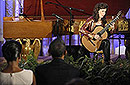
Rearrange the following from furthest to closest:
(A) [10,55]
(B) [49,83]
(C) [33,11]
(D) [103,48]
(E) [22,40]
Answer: (C) [33,11]
(E) [22,40]
(D) [103,48]
(A) [10,55]
(B) [49,83]

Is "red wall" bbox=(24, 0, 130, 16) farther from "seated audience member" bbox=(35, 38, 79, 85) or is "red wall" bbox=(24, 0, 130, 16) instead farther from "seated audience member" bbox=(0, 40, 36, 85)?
"seated audience member" bbox=(35, 38, 79, 85)

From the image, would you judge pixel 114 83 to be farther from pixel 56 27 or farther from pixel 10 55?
pixel 56 27

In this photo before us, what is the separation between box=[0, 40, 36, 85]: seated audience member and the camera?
2.19 m

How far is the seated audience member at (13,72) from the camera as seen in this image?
86.4 inches

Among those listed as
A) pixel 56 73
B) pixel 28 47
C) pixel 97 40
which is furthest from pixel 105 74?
pixel 28 47

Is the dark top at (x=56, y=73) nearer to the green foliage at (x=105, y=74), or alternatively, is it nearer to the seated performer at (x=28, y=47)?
the green foliage at (x=105, y=74)

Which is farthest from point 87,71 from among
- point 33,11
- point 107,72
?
point 33,11

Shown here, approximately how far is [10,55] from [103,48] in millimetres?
2618

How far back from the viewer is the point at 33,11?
583 cm

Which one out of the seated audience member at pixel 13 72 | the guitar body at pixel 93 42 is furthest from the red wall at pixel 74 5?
the seated audience member at pixel 13 72

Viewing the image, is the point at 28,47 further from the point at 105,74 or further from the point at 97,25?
the point at 105,74

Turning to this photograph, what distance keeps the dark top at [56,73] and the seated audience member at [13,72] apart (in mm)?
135

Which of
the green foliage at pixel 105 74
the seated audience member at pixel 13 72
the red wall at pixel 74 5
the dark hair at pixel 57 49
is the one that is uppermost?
the red wall at pixel 74 5

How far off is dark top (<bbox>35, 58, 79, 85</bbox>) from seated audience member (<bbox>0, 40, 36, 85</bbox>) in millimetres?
135
